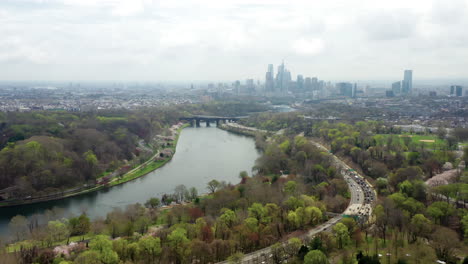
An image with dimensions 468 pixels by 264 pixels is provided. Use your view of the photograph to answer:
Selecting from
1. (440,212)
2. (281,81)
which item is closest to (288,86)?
(281,81)

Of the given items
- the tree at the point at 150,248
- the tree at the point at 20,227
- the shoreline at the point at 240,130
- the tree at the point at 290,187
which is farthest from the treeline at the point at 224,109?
the tree at the point at 150,248

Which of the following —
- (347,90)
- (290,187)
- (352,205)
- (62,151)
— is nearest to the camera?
(352,205)

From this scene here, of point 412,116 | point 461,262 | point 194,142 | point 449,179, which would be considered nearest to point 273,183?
point 449,179

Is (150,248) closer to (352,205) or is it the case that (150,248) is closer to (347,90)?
(352,205)

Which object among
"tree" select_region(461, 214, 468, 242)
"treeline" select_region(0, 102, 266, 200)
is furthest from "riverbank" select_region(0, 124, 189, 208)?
"tree" select_region(461, 214, 468, 242)

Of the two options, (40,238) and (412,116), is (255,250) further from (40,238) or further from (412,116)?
(412,116)
